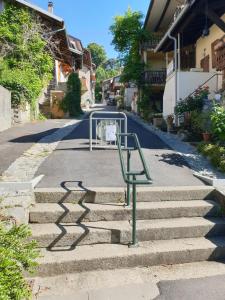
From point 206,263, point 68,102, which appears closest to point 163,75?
point 68,102

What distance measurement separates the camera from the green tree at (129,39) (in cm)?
2503

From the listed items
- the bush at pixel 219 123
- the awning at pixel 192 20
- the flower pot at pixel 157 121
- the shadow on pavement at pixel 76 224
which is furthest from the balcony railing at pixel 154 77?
the shadow on pavement at pixel 76 224

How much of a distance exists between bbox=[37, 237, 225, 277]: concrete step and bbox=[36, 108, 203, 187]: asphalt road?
146 centimetres

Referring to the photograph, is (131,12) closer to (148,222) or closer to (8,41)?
(8,41)

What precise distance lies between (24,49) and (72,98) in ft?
20.1

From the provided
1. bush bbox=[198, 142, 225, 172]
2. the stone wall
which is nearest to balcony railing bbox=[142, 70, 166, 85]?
the stone wall

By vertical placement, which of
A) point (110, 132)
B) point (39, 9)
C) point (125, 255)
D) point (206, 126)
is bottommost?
point (125, 255)

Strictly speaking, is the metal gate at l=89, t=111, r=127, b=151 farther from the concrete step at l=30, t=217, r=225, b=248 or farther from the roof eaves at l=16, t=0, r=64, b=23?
the roof eaves at l=16, t=0, r=64, b=23

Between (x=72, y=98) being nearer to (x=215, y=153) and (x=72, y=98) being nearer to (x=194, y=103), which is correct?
(x=194, y=103)

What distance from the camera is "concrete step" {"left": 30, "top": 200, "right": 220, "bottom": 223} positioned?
4.54 m

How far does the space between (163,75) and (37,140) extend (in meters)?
15.4

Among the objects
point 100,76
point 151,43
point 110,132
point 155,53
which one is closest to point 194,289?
point 110,132

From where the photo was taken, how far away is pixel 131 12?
2777cm

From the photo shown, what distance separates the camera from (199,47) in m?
16.0
